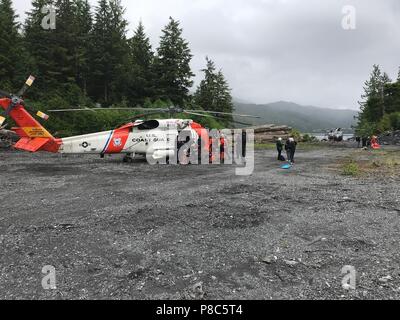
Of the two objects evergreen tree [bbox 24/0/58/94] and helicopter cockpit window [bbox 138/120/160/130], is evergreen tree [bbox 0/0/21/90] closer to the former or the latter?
evergreen tree [bbox 24/0/58/94]

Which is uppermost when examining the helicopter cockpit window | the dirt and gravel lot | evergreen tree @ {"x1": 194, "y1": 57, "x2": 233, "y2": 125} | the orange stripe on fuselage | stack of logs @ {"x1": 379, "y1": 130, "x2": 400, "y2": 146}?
evergreen tree @ {"x1": 194, "y1": 57, "x2": 233, "y2": 125}

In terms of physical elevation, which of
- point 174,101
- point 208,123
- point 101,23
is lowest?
point 208,123

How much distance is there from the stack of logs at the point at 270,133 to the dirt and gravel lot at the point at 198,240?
28.0 metres

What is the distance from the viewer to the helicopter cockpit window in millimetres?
16856

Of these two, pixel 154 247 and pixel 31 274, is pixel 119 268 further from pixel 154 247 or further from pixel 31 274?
pixel 31 274

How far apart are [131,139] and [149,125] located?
134 centimetres

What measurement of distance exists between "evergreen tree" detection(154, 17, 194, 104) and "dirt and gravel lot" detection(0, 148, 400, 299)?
116 ft

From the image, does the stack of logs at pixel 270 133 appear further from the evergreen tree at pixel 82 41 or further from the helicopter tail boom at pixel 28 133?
the helicopter tail boom at pixel 28 133

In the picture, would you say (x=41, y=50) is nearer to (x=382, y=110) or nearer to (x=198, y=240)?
(x=198, y=240)

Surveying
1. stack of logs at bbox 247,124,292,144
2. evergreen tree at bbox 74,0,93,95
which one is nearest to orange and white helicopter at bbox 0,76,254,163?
stack of logs at bbox 247,124,292,144

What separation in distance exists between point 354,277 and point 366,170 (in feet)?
40.4

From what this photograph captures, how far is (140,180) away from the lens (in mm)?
11797

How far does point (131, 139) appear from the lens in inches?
661
